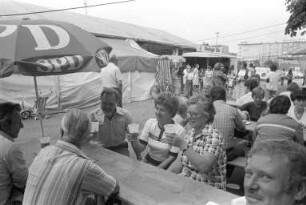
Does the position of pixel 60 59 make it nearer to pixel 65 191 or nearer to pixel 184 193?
pixel 65 191

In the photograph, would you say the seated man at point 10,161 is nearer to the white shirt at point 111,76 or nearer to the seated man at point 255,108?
the seated man at point 255,108

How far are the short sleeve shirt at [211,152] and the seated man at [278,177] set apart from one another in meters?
1.23

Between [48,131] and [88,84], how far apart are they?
11.5ft

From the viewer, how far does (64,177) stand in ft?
6.36

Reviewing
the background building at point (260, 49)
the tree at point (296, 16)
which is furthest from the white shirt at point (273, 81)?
the background building at point (260, 49)

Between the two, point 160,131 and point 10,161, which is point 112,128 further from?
point 10,161

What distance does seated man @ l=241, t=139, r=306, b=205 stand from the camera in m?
1.22

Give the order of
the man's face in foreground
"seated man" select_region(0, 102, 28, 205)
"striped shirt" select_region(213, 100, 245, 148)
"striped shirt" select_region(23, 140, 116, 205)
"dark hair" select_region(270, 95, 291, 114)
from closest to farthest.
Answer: the man's face in foreground → "striped shirt" select_region(23, 140, 116, 205) → "seated man" select_region(0, 102, 28, 205) → "dark hair" select_region(270, 95, 291, 114) → "striped shirt" select_region(213, 100, 245, 148)

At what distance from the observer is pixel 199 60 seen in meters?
23.4

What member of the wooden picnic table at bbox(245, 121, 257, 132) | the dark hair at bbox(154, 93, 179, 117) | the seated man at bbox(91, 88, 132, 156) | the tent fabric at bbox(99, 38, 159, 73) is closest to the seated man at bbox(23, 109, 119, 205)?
the dark hair at bbox(154, 93, 179, 117)

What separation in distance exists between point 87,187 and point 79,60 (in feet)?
4.44

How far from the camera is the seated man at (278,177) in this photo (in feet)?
3.99

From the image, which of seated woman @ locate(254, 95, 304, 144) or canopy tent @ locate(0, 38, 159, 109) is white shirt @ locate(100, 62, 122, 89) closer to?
canopy tent @ locate(0, 38, 159, 109)

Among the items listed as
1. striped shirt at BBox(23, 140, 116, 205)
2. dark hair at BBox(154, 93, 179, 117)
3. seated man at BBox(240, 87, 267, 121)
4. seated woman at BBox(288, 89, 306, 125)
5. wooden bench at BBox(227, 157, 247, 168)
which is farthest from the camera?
seated man at BBox(240, 87, 267, 121)
